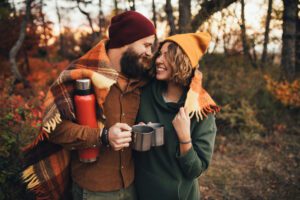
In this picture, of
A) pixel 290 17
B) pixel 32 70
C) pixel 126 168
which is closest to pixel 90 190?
pixel 126 168

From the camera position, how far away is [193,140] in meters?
2.08

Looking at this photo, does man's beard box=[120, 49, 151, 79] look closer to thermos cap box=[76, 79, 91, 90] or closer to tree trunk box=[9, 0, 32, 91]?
thermos cap box=[76, 79, 91, 90]

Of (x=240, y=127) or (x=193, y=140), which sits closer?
(x=193, y=140)

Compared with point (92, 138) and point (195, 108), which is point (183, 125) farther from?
point (92, 138)

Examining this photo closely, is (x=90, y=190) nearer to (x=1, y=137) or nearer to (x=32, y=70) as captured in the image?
(x=1, y=137)

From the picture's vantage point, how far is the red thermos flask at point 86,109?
1.84 meters

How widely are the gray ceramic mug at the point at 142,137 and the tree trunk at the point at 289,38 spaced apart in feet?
23.6

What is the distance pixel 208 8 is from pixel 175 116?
5.21m

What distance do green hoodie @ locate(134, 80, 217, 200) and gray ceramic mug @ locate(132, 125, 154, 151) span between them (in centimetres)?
27

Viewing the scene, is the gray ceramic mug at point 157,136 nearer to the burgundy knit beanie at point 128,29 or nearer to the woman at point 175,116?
the woman at point 175,116

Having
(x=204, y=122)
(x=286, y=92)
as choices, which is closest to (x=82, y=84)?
(x=204, y=122)

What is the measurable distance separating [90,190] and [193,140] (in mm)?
851

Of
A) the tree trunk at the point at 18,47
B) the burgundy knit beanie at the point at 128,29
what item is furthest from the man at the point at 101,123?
the tree trunk at the point at 18,47

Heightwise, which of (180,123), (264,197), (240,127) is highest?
(180,123)
